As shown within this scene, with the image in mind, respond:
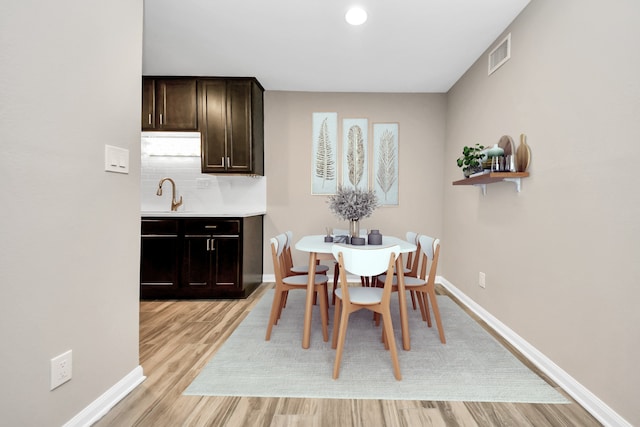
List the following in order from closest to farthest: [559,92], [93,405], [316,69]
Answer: [93,405]
[559,92]
[316,69]

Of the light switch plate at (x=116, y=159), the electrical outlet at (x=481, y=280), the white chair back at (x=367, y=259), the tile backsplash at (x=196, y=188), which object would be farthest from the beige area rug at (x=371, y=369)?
the tile backsplash at (x=196, y=188)

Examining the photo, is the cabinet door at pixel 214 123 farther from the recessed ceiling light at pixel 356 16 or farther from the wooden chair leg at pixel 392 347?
the wooden chair leg at pixel 392 347

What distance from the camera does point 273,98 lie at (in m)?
4.49

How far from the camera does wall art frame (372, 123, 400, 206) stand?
451 cm

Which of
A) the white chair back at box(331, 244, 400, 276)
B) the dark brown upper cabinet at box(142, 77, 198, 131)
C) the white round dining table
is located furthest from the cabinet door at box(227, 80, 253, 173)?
the white chair back at box(331, 244, 400, 276)

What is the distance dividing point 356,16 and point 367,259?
1.94 metres

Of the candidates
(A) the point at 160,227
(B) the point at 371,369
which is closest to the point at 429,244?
(B) the point at 371,369

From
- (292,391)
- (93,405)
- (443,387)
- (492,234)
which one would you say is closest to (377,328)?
(443,387)

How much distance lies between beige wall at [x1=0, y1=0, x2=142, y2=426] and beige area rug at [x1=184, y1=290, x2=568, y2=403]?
2.19ft

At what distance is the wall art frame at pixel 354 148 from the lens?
4508mm

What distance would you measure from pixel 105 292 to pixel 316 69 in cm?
306

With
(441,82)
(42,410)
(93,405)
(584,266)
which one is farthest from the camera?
(441,82)

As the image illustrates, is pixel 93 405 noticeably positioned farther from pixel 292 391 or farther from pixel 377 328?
pixel 377 328

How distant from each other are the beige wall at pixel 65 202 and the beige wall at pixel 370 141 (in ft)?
8.55
